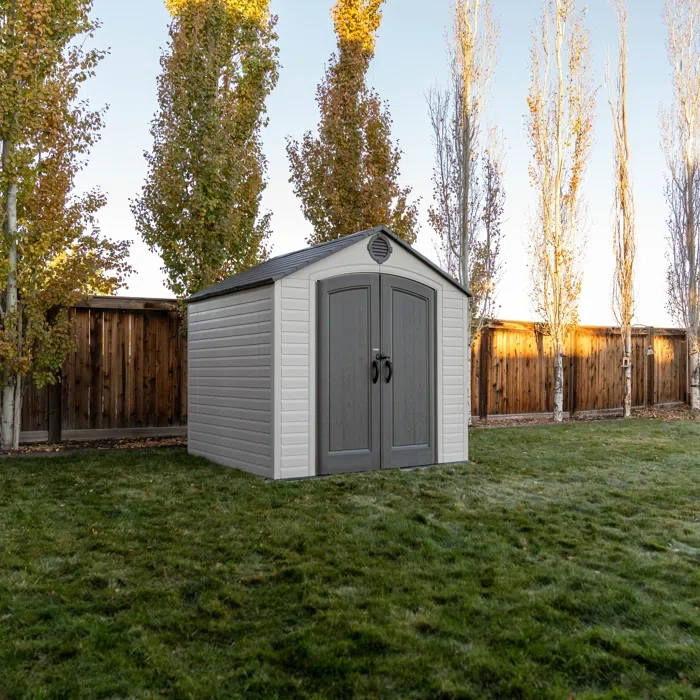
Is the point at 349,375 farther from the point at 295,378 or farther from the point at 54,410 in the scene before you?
the point at 54,410

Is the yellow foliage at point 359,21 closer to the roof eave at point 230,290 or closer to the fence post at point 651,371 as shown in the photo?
the roof eave at point 230,290

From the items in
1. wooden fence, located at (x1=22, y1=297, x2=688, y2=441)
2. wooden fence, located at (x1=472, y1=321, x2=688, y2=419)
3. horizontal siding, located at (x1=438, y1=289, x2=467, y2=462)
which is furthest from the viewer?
wooden fence, located at (x1=472, y1=321, x2=688, y2=419)

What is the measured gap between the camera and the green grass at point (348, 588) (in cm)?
229

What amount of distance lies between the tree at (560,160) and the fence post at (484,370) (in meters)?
1.38

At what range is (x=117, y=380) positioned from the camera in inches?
340

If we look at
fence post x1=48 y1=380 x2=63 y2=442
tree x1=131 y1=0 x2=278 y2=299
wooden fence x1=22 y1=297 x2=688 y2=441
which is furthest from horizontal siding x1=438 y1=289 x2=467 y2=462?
fence post x1=48 y1=380 x2=63 y2=442

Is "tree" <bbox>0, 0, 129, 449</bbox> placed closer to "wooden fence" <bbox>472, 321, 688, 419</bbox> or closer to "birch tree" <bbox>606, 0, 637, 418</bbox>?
"wooden fence" <bbox>472, 321, 688, 419</bbox>

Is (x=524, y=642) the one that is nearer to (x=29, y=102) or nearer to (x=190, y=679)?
(x=190, y=679)

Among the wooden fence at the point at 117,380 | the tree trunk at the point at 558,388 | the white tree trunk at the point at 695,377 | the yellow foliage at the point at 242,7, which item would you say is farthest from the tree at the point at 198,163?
the white tree trunk at the point at 695,377

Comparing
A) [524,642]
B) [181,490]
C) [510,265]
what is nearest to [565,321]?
[510,265]

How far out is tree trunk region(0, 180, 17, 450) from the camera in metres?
7.39

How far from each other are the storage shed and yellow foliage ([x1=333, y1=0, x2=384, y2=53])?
19.6ft

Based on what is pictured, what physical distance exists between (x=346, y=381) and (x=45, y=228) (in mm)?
3957

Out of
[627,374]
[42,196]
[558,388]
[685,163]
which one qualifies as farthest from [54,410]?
[685,163]
